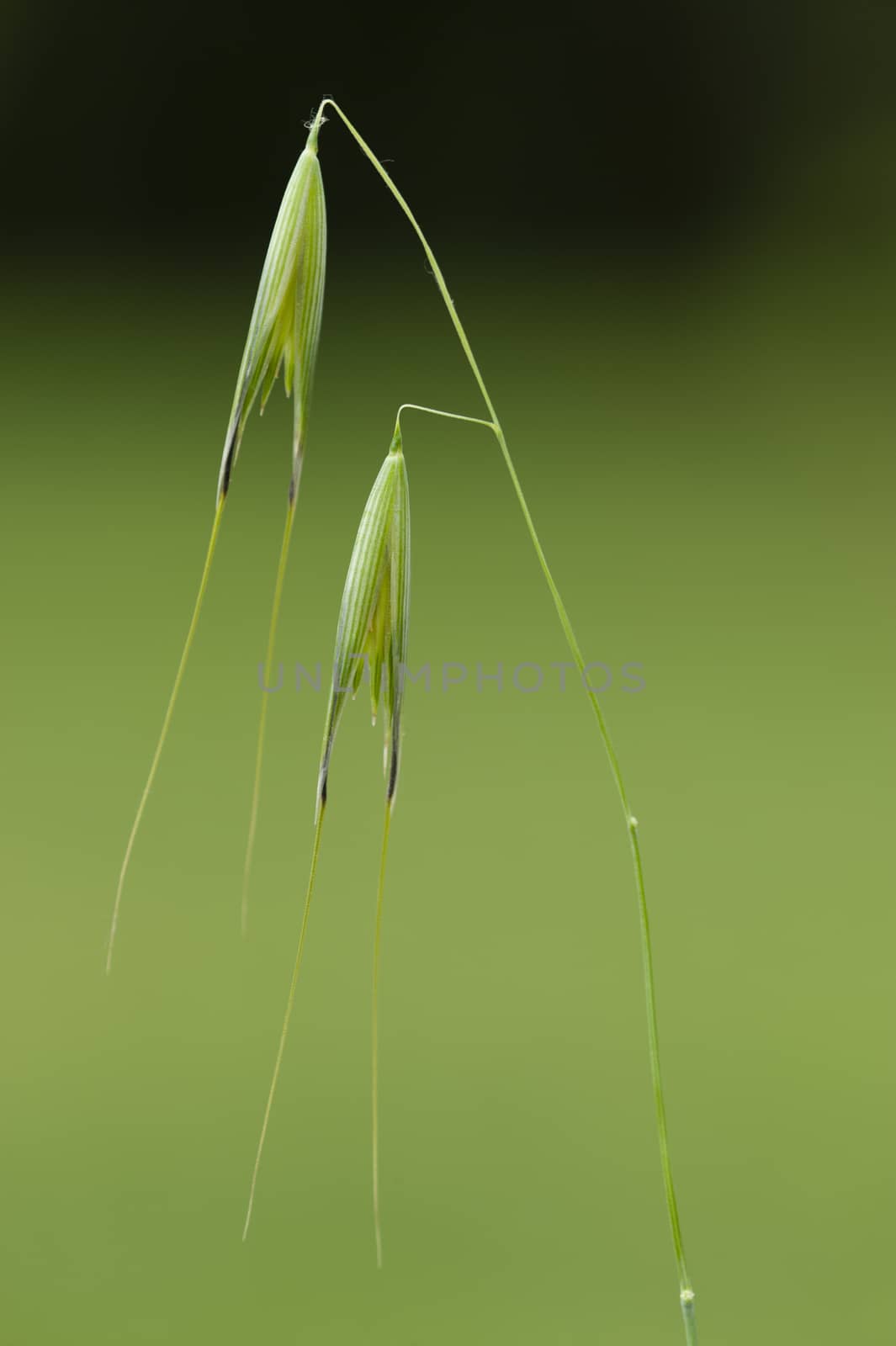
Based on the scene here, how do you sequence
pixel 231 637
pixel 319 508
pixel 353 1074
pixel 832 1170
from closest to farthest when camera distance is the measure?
pixel 832 1170 → pixel 353 1074 → pixel 231 637 → pixel 319 508

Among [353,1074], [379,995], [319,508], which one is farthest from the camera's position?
[319,508]

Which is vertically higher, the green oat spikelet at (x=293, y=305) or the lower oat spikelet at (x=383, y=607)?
the green oat spikelet at (x=293, y=305)

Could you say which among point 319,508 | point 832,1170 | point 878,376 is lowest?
point 832,1170

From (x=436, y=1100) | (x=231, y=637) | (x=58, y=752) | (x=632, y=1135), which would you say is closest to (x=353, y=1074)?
(x=436, y=1100)

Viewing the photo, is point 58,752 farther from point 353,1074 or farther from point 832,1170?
point 832,1170
